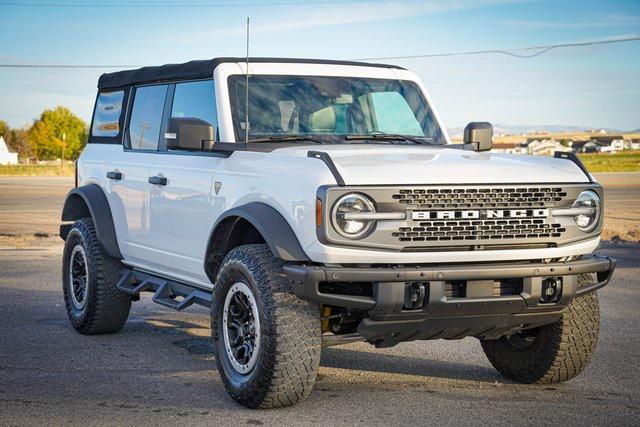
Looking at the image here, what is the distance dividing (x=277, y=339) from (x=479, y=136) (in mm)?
2488

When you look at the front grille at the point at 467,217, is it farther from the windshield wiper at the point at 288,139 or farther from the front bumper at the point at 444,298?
the windshield wiper at the point at 288,139

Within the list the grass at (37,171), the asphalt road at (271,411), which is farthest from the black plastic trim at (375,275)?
the grass at (37,171)

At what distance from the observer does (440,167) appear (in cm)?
567

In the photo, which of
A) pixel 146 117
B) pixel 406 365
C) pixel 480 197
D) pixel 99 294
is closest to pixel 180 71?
pixel 146 117

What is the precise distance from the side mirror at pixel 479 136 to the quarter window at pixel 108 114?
3066 mm

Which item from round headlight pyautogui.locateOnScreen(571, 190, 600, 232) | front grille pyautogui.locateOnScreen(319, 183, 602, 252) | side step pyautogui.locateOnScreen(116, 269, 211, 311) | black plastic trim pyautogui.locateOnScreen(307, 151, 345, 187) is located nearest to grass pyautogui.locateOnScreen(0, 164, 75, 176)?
side step pyautogui.locateOnScreen(116, 269, 211, 311)

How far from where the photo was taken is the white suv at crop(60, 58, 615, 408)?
547cm

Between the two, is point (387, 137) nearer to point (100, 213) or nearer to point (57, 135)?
point (100, 213)

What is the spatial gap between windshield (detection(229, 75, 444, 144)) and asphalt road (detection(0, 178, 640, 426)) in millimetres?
1657

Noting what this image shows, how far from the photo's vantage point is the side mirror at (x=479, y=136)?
7211 mm

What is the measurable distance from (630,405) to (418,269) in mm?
1699

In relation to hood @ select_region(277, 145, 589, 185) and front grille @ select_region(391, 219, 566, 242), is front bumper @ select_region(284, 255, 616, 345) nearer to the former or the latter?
front grille @ select_region(391, 219, 566, 242)

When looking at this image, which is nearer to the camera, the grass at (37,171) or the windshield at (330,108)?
the windshield at (330,108)

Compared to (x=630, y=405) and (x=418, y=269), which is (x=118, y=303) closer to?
(x=418, y=269)
